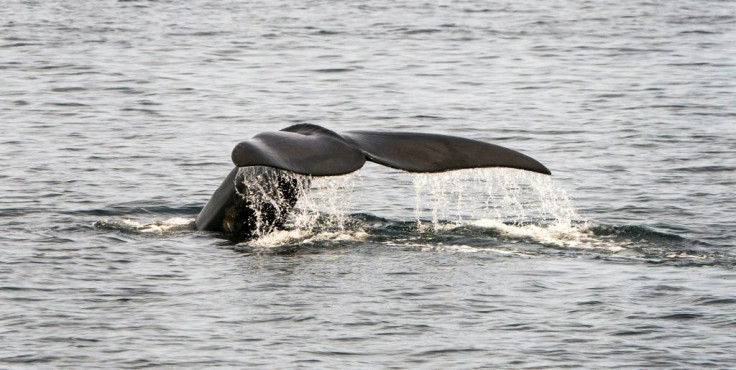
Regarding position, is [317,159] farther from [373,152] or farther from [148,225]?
[148,225]

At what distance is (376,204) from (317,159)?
5.07 meters

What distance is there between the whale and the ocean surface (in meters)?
0.43

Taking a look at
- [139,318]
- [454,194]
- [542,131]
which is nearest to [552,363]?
[139,318]

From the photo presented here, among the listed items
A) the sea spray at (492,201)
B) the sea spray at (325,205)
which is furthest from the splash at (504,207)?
the sea spray at (325,205)

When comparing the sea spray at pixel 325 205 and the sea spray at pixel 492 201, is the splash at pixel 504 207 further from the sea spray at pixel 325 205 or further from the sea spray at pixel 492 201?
the sea spray at pixel 325 205

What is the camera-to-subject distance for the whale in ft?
32.8

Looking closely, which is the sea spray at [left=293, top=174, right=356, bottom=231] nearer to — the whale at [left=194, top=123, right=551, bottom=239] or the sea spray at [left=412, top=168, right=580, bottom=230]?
the whale at [left=194, top=123, right=551, bottom=239]

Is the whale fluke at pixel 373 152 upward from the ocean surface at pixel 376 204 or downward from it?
upward

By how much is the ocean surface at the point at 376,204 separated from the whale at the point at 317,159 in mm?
431

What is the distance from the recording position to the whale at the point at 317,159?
9.99 meters

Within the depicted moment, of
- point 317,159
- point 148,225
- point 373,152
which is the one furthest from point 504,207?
point 317,159

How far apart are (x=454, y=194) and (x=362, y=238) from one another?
3356 millimetres

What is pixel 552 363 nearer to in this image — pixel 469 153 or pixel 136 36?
pixel 469 153

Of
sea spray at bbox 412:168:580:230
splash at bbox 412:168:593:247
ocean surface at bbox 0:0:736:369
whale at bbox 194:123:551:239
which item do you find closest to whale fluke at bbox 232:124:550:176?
whale at bbox 194:123:551:239
